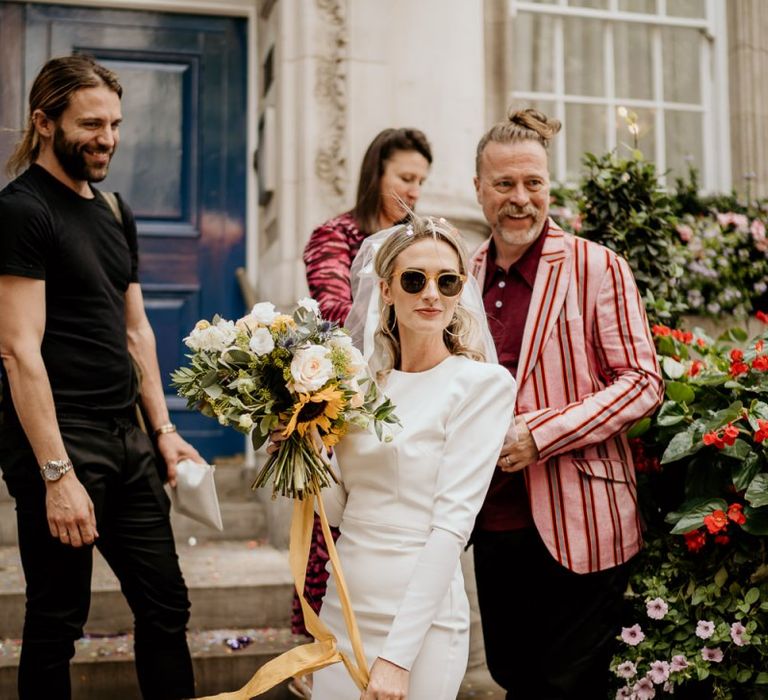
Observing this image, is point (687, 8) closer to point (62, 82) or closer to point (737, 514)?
point (737, 514)

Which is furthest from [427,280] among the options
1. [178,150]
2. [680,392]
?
[178,150]

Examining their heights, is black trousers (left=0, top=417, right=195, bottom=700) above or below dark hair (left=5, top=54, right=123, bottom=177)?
below

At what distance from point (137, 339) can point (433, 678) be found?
170 centimetres

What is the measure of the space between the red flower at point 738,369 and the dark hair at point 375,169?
4.45ft

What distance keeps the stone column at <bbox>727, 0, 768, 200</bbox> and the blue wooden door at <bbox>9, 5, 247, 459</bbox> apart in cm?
342

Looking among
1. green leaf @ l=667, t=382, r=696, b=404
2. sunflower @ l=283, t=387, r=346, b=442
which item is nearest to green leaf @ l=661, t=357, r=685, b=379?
green leaf @ l=667, t=382, r=696, b=404

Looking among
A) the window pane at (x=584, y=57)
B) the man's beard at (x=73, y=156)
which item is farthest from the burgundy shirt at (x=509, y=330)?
the window pane at (x=584, y=57)

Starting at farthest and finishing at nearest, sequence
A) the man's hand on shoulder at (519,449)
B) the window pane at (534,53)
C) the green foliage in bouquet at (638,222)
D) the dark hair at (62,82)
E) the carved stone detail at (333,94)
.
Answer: the window pane at (534,53) → the carved stone detail at (333,94) → the green foliage in bouquet at (638,222) → the dark hair at (62,82) → the man's hand on shoulder at (519,449)

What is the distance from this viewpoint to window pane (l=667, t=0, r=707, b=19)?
697cm

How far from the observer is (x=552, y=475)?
291 cm

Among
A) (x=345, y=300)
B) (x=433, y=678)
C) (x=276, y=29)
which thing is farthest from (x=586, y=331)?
(x=276, y=29)

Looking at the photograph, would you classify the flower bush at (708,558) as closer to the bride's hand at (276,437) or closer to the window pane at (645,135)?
the bride's hand at (276,437)

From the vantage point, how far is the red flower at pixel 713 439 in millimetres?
2896

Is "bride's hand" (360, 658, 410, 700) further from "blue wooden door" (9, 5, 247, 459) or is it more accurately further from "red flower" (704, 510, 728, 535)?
"blue wooden door" (9, 5, 247, 459)
